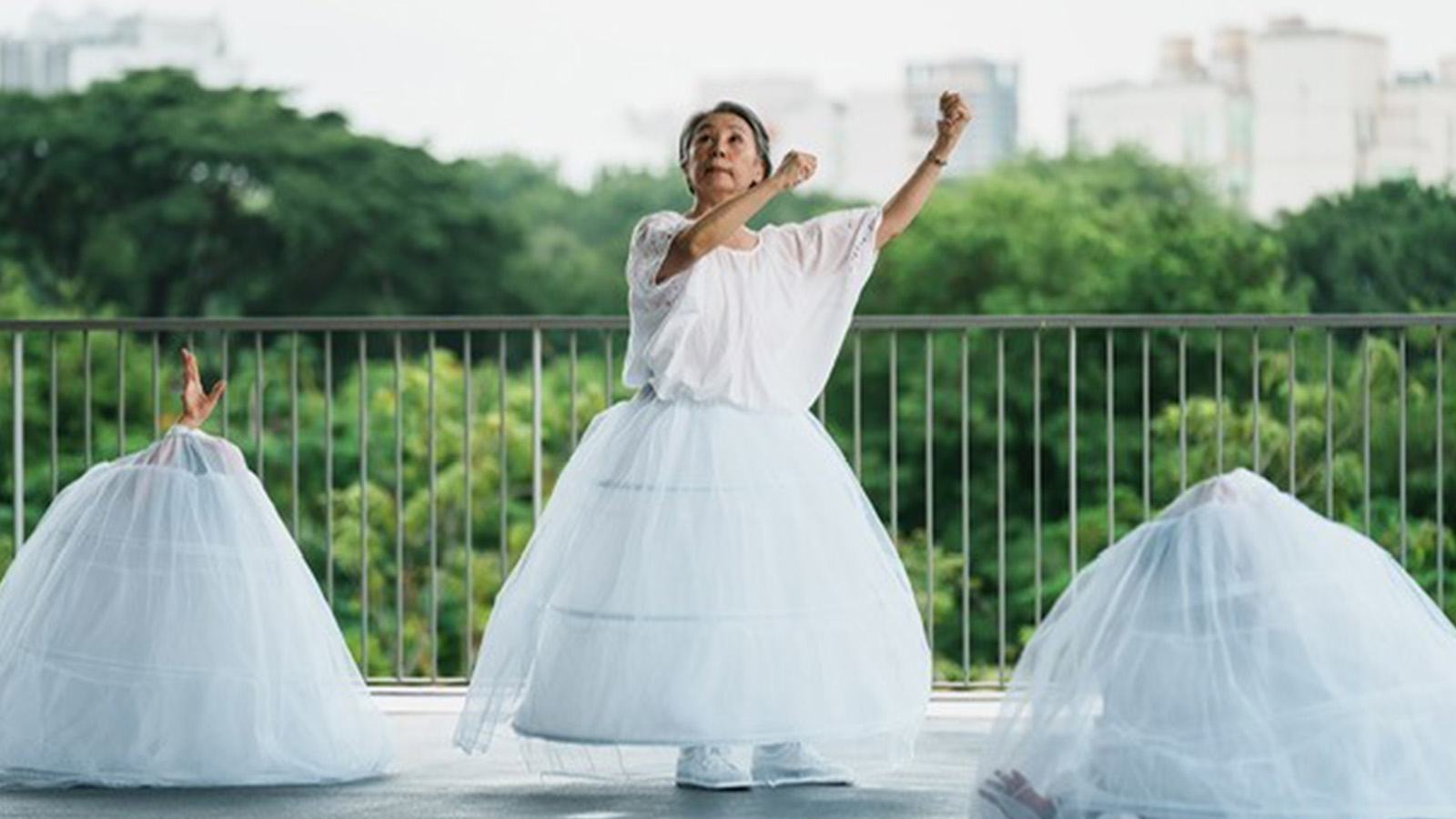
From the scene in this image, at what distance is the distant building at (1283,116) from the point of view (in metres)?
24.9

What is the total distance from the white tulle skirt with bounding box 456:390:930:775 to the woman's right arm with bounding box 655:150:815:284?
0.23 metres

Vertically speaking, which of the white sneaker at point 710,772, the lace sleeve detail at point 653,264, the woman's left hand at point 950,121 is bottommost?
the white sneaker at point 710,772

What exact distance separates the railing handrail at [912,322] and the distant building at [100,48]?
2098 cm

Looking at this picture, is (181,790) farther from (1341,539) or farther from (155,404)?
(1341,539)

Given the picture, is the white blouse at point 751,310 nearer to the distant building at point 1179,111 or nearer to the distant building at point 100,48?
the distant building at point 1179,111

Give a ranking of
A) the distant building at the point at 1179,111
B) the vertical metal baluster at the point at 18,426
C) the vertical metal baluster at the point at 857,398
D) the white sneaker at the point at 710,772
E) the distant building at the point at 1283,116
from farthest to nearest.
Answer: the distant building at the point at 1179,111, the distant building at the point at 1283,116, the vertical metal baluster at the point at 18,426, the vertical metal baluster at the point at 857,398, the white sneaker at the point at 710,772

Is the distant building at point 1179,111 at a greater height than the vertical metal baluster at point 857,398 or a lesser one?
greater

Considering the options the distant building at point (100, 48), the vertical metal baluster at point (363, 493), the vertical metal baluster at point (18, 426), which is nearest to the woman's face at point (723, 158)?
the vertical metal baluster at point (363, 493)

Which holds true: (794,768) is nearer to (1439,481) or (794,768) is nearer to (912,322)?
(912,322)

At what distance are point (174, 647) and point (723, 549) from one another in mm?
859

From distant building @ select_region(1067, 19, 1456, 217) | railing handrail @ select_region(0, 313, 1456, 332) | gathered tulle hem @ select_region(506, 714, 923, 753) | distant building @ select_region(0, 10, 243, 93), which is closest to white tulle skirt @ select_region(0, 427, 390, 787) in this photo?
gathered tulle hem @ select_region(506, 714, 923, 753)

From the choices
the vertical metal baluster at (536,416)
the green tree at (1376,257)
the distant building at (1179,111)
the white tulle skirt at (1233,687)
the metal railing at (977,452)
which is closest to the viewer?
the white tulle skirt at (1233,687)

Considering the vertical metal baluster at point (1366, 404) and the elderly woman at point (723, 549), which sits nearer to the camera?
the elderly woman at point (723, 549)

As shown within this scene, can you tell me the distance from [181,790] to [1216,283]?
18.2 meters
